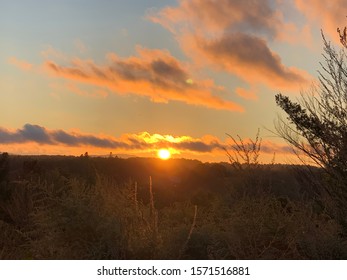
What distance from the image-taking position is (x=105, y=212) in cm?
1119

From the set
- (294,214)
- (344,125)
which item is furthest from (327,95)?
(294,214)

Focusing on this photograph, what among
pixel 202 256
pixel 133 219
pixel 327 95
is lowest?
pixel 202 256

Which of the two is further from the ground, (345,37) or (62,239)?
(345,37)

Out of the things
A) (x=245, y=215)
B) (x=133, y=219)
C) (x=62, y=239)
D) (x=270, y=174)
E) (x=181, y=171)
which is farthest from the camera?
(x=181, y=171)

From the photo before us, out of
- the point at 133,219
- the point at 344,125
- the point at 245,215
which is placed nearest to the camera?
the point at 133,219

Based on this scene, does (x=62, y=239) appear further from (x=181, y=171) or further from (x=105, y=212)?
(x=181, y=171)

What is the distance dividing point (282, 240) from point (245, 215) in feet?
4.08

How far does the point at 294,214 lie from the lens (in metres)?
15.0

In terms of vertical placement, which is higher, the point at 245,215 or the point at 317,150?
the point at 317,150
